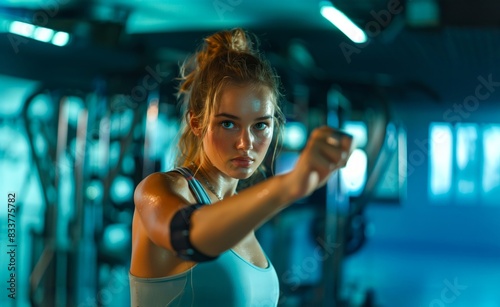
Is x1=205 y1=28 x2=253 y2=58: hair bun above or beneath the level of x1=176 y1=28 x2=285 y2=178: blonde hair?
above

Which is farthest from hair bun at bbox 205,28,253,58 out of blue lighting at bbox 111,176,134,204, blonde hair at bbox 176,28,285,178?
blue lighting at bbox 111,176,134,204

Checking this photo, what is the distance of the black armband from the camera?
0.53m

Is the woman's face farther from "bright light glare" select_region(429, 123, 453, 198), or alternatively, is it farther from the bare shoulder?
"bright light glare" select_region(429, 123, 453, 198)

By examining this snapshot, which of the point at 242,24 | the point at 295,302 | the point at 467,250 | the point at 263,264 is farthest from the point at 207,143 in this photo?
the point at 467,250

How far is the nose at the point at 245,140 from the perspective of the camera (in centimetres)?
68

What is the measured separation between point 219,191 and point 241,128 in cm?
13

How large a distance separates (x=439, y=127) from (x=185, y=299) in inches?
78.1

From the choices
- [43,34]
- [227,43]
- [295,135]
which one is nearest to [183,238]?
[227,43]

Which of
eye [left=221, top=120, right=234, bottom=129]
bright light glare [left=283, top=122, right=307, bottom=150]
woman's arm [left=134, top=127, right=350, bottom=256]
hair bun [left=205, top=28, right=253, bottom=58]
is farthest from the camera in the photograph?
bright light glare [left=283, top=122, right=307, bottom=150]

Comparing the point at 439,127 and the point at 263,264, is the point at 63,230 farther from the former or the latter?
the point at 263,264

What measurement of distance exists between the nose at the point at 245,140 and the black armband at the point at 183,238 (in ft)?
0.51

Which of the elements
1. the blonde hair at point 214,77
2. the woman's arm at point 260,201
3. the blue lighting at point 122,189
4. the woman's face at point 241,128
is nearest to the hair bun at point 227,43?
the blonde hair at point 214,77

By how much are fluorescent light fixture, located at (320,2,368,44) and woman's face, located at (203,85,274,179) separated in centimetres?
177

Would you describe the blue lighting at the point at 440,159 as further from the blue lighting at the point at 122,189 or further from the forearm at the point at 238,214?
the forearm at the point at 238,214
